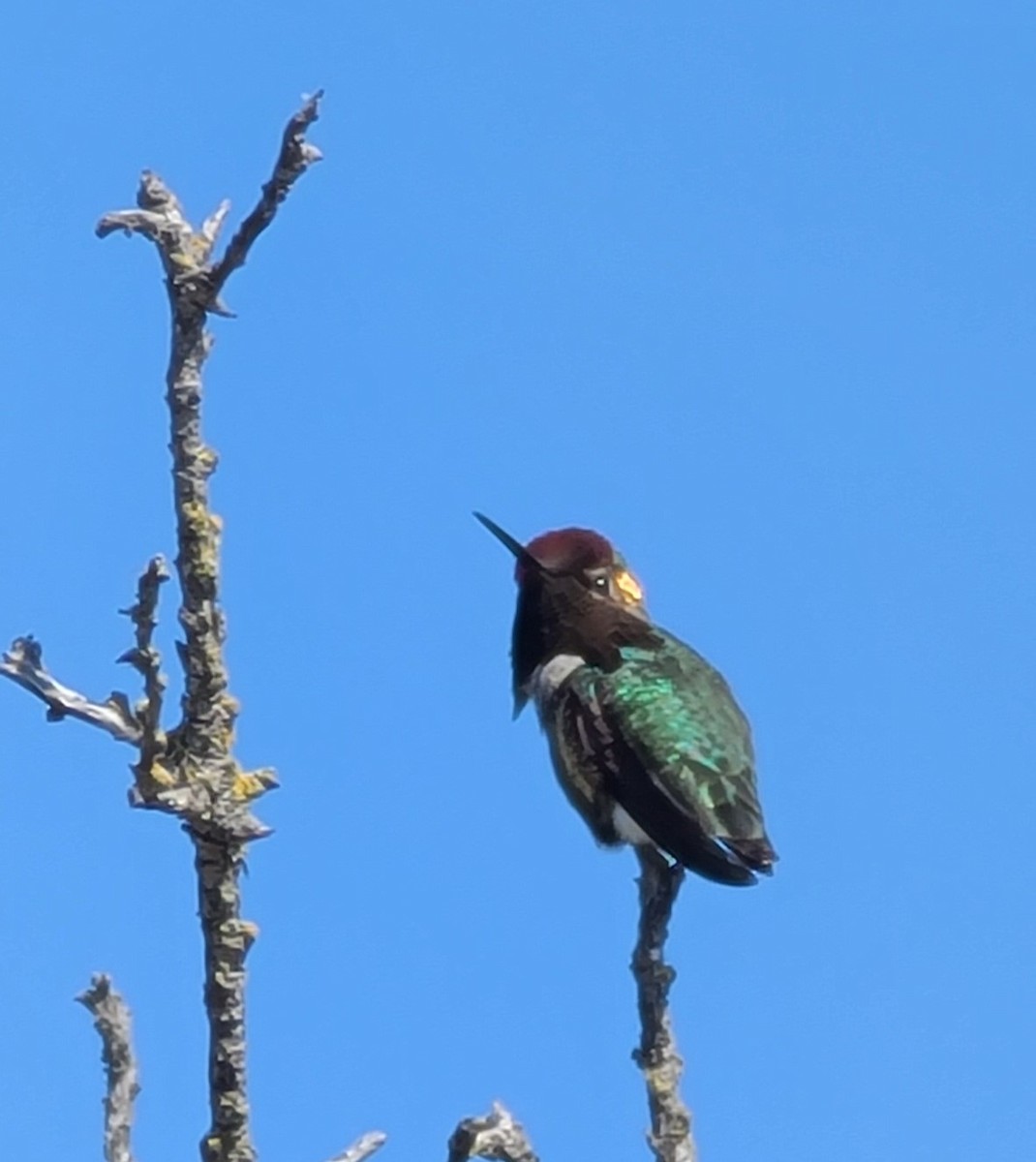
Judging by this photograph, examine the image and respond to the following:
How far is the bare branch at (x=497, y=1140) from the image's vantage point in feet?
9.28

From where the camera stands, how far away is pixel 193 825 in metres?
3.02

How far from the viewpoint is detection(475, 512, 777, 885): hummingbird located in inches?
238

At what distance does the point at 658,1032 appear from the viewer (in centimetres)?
375

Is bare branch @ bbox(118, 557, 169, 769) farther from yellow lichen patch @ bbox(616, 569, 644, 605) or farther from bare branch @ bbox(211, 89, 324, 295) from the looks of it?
yellow lichen patch @ bbox(616, 569, 644, 605)

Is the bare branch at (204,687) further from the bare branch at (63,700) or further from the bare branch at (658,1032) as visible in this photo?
the bare branch at (658,1032)

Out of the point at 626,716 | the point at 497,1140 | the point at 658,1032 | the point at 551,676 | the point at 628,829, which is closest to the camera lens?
the point at 497,1140

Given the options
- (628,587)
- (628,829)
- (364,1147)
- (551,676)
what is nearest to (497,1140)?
(364,1147)

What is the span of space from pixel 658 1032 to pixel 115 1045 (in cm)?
113

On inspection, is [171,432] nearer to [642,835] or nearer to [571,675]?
[642,835]

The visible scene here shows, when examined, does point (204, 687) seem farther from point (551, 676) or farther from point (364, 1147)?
point (551, 676)

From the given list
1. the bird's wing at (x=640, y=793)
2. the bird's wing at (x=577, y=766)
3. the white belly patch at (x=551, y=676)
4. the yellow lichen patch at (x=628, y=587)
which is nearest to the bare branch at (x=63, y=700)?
the bird's wing at (x=640, y=793)

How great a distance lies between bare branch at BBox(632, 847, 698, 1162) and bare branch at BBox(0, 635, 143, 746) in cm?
98

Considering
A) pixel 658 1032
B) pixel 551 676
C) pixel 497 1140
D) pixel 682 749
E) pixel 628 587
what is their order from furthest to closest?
pixel 628 587 < pixel 551 676 < pixel 682 749 < pixel 658 1032 < pixel 497 1140

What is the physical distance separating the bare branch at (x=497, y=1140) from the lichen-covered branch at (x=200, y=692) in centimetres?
27
